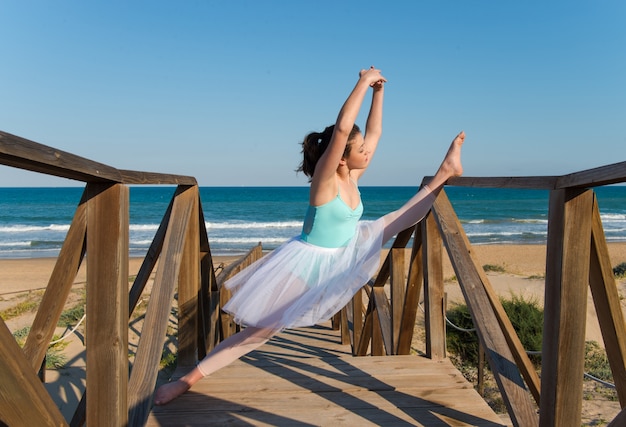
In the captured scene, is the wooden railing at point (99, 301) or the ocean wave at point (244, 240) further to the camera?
the ocean wave at point (244, 240)

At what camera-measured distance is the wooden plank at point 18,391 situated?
1200mm

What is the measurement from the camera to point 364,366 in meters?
3.32

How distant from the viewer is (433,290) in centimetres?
350

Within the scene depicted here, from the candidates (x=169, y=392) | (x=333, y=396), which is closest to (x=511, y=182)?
(x=333, y=396)

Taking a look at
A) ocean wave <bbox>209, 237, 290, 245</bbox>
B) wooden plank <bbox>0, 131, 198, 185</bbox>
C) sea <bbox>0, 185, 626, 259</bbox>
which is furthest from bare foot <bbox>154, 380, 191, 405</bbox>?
ocean wave <bbox>209, 237, 290, 245</bbox>

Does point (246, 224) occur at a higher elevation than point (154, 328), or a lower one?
lower

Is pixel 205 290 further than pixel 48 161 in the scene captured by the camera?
Yes

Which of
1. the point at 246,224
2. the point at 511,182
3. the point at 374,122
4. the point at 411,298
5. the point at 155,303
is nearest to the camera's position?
the point at 511,182

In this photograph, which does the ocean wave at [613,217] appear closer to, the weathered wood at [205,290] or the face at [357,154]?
the weathered wood at [205,290]

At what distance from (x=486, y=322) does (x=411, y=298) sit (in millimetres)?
1197

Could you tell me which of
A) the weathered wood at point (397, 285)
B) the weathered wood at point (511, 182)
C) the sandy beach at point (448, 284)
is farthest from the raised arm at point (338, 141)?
the sandy beach at point (448, 284)

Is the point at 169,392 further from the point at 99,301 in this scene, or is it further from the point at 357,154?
the point at 357,154

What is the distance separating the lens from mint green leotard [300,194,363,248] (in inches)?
110

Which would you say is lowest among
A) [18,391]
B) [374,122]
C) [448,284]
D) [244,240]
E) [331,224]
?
[244,240]
